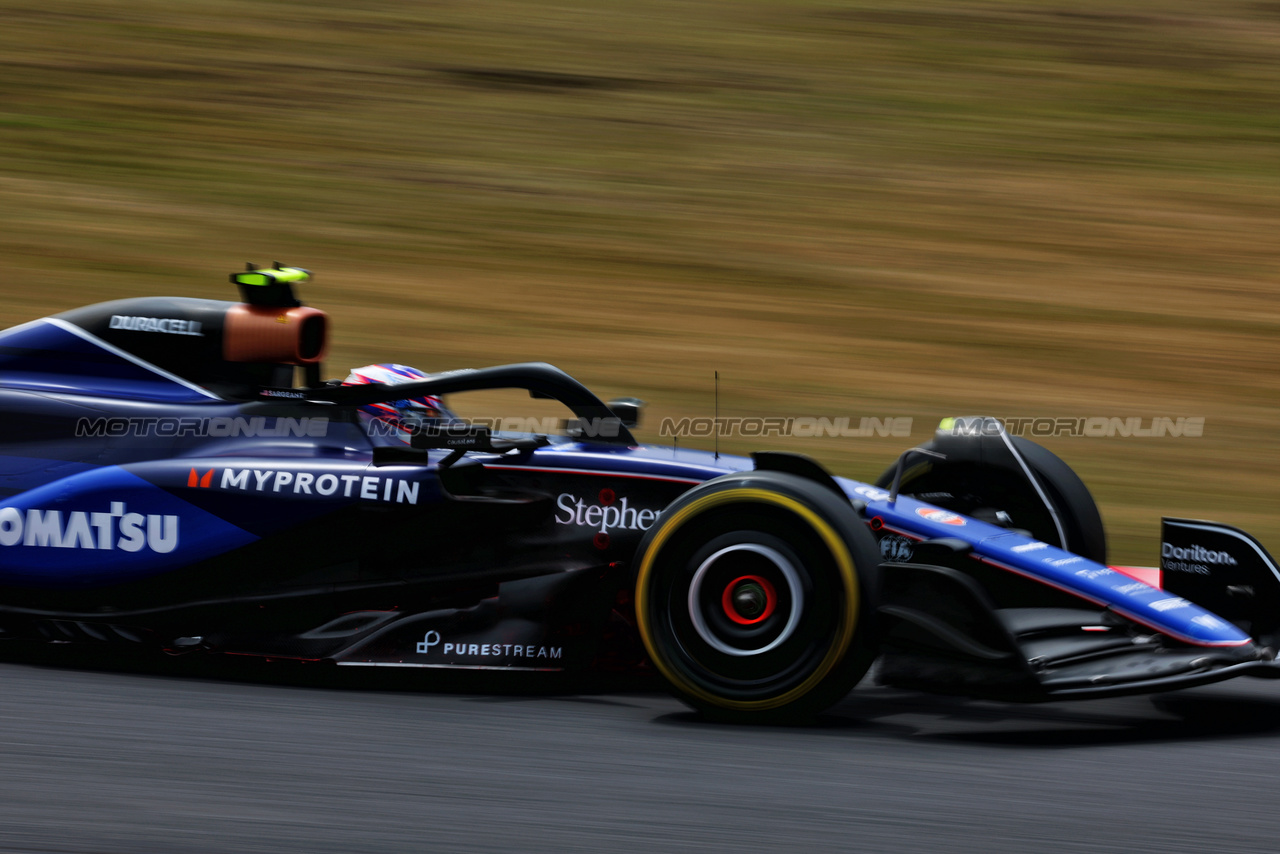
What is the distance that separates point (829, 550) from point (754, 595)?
25 centimetres

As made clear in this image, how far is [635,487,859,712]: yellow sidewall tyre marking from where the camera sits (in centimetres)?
350

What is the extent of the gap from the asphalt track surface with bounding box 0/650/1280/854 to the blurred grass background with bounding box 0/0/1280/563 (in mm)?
3020

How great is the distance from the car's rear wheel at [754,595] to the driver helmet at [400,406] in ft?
3.74

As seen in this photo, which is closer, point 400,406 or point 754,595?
point 754,595

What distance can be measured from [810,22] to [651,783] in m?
12.8

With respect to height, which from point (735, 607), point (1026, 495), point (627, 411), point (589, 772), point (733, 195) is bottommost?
point (589, 772)

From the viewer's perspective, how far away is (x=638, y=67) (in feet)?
45.6

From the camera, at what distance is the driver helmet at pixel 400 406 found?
452 cm

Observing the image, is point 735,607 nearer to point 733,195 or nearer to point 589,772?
point 589,772

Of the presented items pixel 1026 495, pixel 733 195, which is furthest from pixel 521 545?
pixel 733 195

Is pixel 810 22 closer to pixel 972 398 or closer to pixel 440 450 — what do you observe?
pixel 972 398

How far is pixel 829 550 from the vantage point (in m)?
3.53

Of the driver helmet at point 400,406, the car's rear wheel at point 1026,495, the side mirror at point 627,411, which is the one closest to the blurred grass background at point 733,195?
the car's rear wheel at point 1026,495

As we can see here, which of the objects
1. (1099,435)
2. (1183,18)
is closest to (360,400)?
(1099,435)
